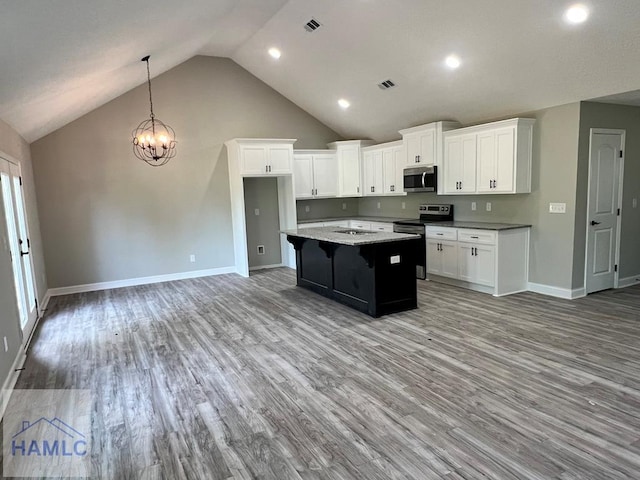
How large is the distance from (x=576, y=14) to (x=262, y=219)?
592cm

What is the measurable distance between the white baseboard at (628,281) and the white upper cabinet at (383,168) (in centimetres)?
353

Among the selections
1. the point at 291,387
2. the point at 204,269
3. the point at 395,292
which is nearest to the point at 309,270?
the point at 395,292

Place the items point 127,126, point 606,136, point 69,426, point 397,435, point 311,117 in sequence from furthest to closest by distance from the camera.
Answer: point 311,117 → point 127,126 → point 606,136 → point 69,426 → point 397,435

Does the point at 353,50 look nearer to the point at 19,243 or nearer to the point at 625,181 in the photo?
the point at 625,181

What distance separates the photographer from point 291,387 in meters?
3.25

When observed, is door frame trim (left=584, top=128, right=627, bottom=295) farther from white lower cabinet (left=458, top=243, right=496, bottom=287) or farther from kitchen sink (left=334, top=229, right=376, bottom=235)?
kitchen sink (left=334, top=229, right=376, bottom=235)

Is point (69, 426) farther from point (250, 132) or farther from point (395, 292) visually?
point (250, 132)

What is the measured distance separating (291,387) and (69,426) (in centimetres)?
155

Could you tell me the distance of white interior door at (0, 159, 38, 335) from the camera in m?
4.34

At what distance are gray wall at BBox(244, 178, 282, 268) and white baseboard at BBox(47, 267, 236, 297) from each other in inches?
25.6

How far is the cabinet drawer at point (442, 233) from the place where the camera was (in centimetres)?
612

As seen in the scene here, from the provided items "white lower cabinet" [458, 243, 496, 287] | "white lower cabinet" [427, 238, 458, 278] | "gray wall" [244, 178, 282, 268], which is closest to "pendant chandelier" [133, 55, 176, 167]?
"gray wall" [244, 178, 282, 268]

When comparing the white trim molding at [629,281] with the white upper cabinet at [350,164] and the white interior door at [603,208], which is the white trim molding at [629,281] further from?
the white upper cabinet at [350,164]

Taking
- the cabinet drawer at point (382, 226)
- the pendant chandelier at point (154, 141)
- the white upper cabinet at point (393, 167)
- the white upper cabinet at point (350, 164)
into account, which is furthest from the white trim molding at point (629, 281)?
the pendant chandelier at point (154, 141)
